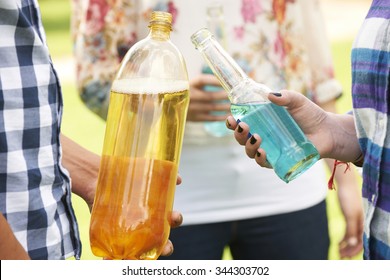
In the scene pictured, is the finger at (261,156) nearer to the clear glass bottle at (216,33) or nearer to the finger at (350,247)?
the clear glass bottle at (216,33)

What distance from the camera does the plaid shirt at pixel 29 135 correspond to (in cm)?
189

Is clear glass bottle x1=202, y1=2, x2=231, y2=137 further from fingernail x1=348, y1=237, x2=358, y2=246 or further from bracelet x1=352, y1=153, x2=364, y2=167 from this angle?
fingernail x1=348, y1=237, x2=358, y2=246

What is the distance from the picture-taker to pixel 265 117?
203cm

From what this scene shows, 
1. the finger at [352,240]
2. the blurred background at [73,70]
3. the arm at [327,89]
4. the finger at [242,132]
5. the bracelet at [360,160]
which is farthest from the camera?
the blurred background at [73,70]

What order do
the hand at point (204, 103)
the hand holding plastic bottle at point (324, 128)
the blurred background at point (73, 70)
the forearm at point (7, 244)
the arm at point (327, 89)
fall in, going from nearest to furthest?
the forearm at point (7, 244), the hand holding plastic bottle at point (324, 128), the hand at point (204, 103), the arm at point (327, 89), the blurred background at point (73, 70)

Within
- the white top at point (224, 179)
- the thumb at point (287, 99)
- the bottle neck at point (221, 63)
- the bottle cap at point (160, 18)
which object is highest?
the bottle cap at point (160, 18)

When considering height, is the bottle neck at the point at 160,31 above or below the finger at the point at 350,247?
above

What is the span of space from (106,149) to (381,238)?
723 millimetres

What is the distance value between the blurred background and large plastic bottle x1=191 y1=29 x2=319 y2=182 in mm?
2374

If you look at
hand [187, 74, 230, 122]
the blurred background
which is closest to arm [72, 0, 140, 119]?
hand [187, 74, 230, 122]

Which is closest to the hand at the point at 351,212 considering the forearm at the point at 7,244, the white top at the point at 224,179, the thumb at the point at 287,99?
the white top at the point at 224,179

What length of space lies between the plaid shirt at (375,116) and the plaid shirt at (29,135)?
2.52 feet

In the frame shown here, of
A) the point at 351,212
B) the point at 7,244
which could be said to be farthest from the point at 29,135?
the point at 351,212
